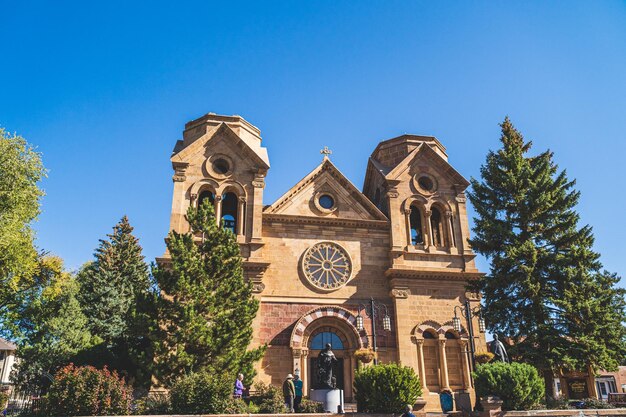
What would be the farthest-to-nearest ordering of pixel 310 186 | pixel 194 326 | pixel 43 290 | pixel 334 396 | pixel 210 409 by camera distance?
pixel 43 290 → pixel 310 186 → pixel 194 326 → pixel 334 396 → pixel 210 409

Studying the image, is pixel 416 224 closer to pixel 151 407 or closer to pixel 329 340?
pixel 329 340

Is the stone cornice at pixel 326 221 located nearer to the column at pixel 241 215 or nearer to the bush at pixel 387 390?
the column at pixel 241 215

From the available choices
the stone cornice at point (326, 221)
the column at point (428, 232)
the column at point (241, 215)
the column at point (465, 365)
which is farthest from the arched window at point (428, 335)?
the column at point (241, 215)

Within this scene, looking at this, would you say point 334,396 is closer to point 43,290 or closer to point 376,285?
point 376,285

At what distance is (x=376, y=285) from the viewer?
86.5 ft

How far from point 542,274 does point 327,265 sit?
11190 mm

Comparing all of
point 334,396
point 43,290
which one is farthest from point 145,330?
point 43,290

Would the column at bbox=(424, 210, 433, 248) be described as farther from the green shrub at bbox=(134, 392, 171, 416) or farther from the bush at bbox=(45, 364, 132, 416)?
the bush at bbox=(45, 364, 132, 416)

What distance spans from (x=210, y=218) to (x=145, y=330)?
559 cm

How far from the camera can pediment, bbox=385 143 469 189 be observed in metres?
29.7

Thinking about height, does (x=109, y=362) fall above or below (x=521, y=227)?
below

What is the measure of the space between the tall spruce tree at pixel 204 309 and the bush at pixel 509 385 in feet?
30.7

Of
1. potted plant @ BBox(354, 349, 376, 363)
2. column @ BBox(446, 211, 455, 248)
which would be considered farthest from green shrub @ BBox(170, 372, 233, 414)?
column @ BBox(446, 211, 455, 248)

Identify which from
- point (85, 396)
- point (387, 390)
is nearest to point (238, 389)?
point (85, 396)
